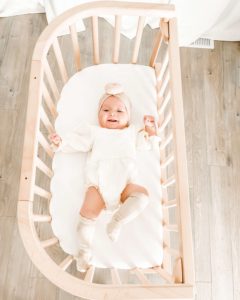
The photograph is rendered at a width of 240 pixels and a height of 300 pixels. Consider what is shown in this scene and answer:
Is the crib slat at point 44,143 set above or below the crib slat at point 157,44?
below

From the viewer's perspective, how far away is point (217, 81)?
70.6 inches

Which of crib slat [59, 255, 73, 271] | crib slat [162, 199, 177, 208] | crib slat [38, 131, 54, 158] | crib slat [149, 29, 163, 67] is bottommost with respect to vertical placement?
crib slat [59, 255, 73, 271]

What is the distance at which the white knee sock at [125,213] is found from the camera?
108 centimetres

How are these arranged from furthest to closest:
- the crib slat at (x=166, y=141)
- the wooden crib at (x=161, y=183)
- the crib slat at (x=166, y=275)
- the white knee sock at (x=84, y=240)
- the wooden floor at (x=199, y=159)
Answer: the wooden floor at (x=199, y=159)
the crib slat at (x=166, y=141)
the white knee sock at (x=84, y=240)
the crib slat at (x=166, y=275)
the wooden crib at (x=161, y=183)

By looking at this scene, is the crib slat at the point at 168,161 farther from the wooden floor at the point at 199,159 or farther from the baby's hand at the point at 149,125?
the wooden floor at the point at 199,159

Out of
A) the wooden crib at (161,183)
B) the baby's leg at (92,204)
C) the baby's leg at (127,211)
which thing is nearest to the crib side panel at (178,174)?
the wooden crib at (161,183)

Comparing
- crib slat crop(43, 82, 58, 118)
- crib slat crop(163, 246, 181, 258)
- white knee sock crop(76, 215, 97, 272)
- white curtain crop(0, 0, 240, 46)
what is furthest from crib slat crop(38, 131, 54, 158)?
white curtain crop(0, 0, 240, 46)

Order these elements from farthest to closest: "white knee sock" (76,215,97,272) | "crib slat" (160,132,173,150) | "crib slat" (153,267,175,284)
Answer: "crib slat" (160,132,173,150) < "white knee sock" (76,215,97,272) < "crib slat" (153,267,175,284)

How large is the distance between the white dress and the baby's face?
22 mm

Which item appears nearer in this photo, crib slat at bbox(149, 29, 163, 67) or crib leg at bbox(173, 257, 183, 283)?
crib leg at bbox(173, 257, 183, 283)

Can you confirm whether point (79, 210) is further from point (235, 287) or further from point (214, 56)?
point (214, 56)

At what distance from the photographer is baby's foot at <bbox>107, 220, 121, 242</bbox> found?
1082 mm

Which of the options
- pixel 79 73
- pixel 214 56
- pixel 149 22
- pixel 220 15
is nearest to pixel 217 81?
pixel 214 56

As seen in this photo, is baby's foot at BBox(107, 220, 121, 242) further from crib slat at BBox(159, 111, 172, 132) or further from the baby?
crib slat at BBox(159, 111, 172, 132)
